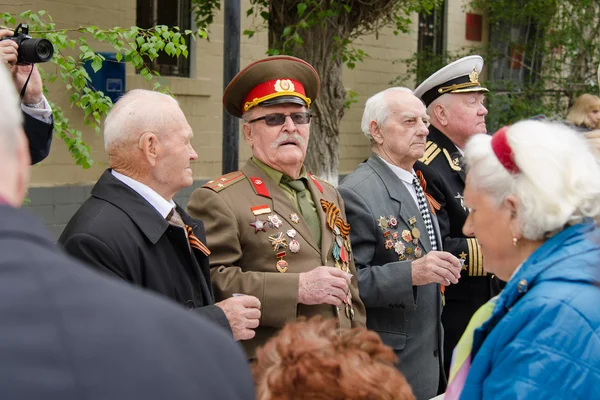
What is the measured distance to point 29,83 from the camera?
115 inches

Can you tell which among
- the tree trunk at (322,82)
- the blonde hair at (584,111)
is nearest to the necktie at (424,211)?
the blonde hair at (584,111)

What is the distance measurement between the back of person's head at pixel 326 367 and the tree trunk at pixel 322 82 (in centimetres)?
581

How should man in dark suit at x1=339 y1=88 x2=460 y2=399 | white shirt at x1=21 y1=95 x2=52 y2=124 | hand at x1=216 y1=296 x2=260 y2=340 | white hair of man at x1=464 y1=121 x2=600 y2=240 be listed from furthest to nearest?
man in dark suit at x1=339 y1=88 x2=460 y2=399 → white shirt at x1=21 y1=95 x2=52 y2=124 → hand at x1=216 y1=296 x2=260 y2=340 → white hair of man at x1=464 y1=121 x2=600 y2=240

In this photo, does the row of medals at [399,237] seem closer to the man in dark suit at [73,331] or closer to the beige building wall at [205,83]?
the man in dark suit at [73,331]

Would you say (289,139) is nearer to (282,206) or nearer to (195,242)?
(282,206)

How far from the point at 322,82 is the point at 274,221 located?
4304 mm

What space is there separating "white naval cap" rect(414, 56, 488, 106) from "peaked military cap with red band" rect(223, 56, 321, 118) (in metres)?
1.24

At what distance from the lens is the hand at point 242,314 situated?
2723 mm

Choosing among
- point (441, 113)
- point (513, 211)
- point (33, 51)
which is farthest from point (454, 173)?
point (33, 51)

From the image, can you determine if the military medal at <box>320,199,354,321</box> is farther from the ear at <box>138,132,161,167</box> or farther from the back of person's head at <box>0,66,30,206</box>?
the back of person's head at <box>0,66,30,206</box>

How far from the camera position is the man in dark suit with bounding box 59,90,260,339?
100 inches

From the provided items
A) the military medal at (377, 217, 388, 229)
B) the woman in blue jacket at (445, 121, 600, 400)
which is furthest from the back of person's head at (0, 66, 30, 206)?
the military medal at (377, 217, 388, 229)

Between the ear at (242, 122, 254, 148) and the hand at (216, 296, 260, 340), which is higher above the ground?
the ear at (242, 122, 254, 148)

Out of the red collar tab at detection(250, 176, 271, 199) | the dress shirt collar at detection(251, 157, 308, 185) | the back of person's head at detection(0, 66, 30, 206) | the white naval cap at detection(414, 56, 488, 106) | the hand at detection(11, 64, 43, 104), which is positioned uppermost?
the white naval cap at detection(414, 56, 488, 106)
